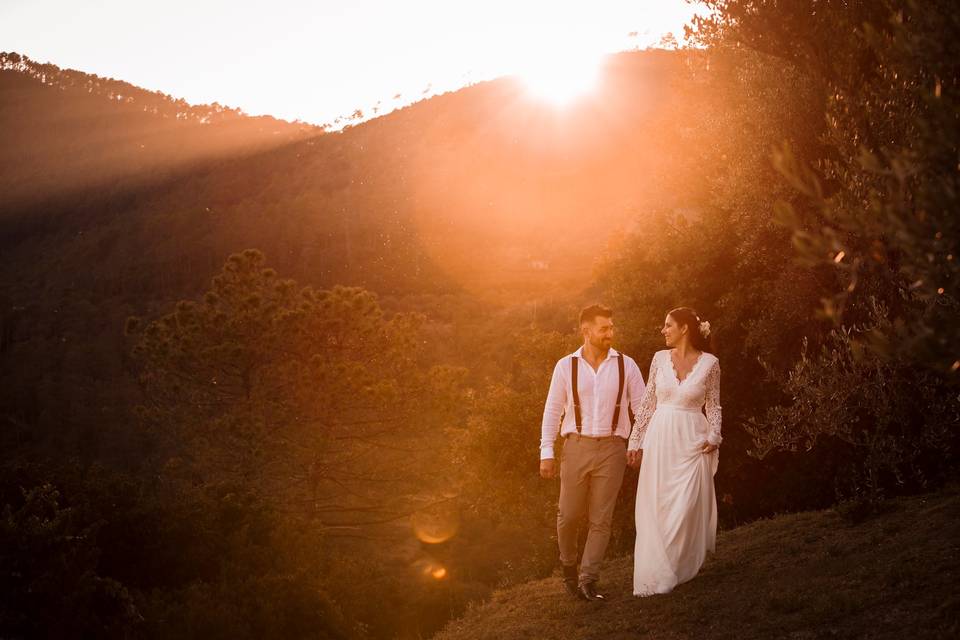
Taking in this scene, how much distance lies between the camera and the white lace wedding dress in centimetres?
734

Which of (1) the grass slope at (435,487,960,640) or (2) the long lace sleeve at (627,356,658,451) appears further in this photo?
(2) the long lace sleeve at (627,356,658,451)

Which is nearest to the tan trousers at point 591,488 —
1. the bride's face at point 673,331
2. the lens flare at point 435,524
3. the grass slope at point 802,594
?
the grass slope at point 802,594

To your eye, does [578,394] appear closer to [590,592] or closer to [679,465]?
[679,465]

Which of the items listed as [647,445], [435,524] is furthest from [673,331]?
[435,524]

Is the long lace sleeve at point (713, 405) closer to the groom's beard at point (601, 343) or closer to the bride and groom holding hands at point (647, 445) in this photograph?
the bride and groom holding hands at point (647, 445)

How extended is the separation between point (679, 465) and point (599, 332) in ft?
4.64

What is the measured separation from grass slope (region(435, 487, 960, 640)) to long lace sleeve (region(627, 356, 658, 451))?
137cm

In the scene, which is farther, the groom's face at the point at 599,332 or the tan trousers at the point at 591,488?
the groom's face at the point at 599,332

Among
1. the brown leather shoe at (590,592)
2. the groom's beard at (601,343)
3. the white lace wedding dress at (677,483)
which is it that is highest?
the groom's beard at (601,343)

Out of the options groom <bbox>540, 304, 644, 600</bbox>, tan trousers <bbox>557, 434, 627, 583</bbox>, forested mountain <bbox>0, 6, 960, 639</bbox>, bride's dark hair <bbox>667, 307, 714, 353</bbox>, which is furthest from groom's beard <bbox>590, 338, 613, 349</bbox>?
forested mountain <bbox>0, 6, 960, 639</bbox>

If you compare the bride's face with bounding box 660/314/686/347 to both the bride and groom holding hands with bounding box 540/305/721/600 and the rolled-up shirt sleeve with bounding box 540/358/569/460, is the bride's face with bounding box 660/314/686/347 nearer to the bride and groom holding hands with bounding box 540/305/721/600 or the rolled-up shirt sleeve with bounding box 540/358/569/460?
the bride and groom holding hands with bounding box 540/305/721/600

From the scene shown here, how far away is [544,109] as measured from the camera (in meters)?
112

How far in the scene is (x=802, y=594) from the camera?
6539mm

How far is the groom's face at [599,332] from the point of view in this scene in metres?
7.66
